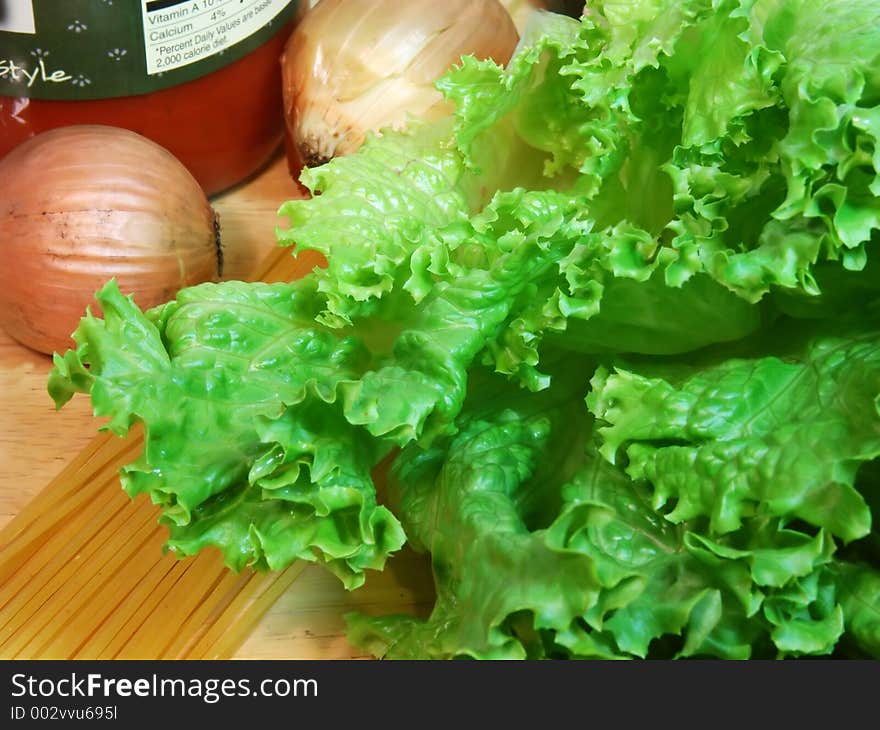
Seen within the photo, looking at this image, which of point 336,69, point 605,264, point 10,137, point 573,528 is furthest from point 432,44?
point 573,528

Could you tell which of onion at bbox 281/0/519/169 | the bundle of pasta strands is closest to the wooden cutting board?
the bundle of pasta strands

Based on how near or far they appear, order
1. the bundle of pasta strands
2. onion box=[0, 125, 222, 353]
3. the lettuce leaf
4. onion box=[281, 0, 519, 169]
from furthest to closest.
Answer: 1. onion box=[281, 0, 519, 169]
2. onion box=[0, 125, 222, 353]
3. the bundle of pasta strands
4. the lettuce leaf

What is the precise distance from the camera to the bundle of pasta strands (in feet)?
3.56

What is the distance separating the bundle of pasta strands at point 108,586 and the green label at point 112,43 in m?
0.46

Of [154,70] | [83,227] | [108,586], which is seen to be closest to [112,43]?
[154,70]

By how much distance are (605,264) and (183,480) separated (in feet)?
1.18

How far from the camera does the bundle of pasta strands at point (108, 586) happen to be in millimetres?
1086

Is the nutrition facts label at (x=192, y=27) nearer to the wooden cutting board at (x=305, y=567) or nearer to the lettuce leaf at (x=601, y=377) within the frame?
the wooden cutting board at (x=305, y=567)

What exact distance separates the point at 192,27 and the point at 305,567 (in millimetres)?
651

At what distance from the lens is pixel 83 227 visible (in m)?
1.32

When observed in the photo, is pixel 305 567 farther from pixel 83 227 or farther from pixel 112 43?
pixel 112 43

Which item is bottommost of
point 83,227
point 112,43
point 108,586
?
point 108,586

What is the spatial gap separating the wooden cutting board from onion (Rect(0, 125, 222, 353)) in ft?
0.21

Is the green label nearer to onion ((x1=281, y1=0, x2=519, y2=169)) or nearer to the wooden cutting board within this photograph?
onion ((x1=281, y1=0, x2=519, y2=169))
